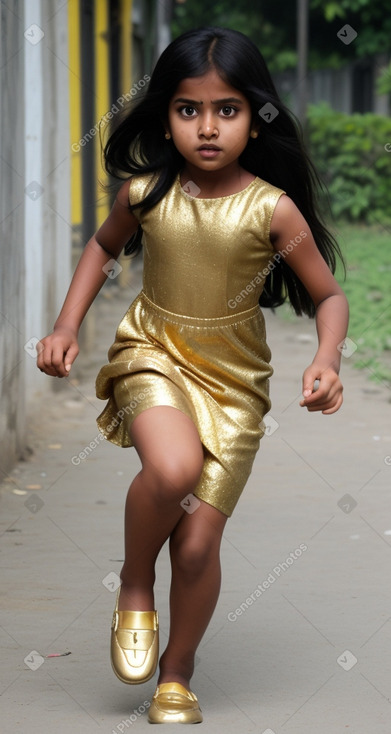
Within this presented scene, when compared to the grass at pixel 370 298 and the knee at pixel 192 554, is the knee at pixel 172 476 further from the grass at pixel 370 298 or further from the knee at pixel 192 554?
the grass at pixel 370 298

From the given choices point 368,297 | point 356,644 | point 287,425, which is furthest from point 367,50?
point 356,644

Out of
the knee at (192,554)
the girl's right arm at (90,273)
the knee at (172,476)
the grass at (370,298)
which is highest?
the girl's right arm at (90,273)

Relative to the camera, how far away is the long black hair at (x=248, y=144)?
3123 millimetres

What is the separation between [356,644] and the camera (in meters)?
3.71

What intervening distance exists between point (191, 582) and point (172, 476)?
0.98ft

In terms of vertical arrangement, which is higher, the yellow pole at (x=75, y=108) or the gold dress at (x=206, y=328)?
the gold dress at (x=206, y=328)

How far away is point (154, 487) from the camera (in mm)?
2998

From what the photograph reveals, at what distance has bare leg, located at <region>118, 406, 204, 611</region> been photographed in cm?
298

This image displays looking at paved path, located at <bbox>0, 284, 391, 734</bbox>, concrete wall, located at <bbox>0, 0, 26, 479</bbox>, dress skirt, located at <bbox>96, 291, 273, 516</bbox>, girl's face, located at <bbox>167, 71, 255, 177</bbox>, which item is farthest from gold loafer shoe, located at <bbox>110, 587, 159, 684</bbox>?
concrete wall, located at <bbox>0, 0, 26, 479</bbox>

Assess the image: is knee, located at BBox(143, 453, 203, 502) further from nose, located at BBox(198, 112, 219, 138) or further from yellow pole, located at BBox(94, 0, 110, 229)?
yellow pole, located at BBox(94, 0, 110, 229)

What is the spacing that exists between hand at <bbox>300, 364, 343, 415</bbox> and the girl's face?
21.7 inches

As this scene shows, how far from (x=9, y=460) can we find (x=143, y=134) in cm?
255

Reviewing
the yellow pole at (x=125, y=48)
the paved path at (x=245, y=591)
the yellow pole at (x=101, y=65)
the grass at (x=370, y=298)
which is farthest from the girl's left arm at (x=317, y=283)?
the yellow pole at (x=125, y=48)

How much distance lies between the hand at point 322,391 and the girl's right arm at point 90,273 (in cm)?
58
